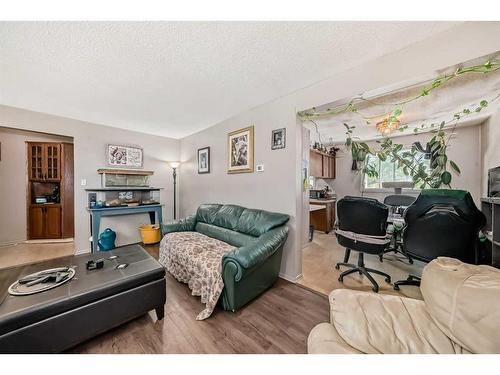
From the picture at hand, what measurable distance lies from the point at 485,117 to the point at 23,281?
236 inches

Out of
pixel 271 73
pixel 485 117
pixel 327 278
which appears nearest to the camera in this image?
pixel 271 73

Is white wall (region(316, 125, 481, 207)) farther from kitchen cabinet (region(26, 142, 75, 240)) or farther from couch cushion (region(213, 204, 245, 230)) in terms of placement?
kitchen cabinet (region(26, 142, 75, 240))

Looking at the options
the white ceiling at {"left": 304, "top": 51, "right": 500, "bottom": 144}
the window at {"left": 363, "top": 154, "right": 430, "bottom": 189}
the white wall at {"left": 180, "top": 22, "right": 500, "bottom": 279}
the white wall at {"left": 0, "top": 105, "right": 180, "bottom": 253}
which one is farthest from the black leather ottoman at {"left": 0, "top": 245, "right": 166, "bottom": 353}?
the window at {"left": 363, "top": 154, "right": 430, "bottom": 189}

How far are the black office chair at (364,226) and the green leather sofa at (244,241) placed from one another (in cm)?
71

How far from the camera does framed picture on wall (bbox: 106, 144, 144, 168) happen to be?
11.7 feet

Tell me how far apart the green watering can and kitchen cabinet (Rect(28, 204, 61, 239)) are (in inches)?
63.7

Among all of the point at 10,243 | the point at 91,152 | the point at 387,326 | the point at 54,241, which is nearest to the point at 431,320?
the point at 387,326

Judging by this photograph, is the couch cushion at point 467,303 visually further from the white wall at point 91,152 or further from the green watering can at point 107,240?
the white wall at point 91,152

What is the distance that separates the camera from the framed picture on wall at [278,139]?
95.4 inches

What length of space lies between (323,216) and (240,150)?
2.77 m

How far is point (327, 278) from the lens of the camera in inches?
93.5

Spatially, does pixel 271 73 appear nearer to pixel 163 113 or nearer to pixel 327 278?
pixel 163 113
